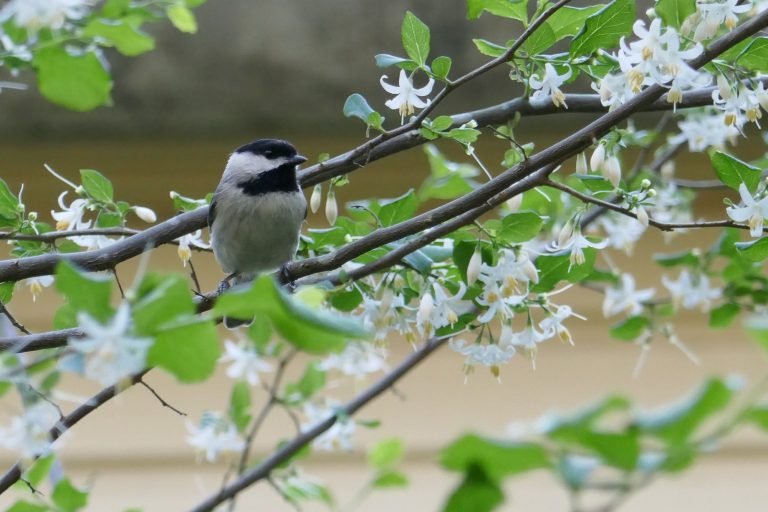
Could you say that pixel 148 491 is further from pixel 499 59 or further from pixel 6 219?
pixel 499 59

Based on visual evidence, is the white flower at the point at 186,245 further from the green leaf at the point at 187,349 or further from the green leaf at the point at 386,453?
the green leaf at the point at 187,349

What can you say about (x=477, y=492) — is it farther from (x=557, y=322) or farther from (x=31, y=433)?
(x=557, y=322)

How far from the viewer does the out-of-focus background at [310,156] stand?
2008 mm

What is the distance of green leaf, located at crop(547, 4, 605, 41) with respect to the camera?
972 millimetres

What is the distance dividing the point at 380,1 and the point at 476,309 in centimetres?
110

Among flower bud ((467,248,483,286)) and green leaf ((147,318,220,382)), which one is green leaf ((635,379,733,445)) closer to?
green leaf ((147,318,220,382))

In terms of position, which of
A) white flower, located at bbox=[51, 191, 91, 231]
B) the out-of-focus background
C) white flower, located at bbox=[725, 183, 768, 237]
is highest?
white flower, located at bbox=[725, 183, 768, 237]

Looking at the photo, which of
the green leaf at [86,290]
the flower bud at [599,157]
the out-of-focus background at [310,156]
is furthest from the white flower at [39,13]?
the out-of-focus background at [310,156]

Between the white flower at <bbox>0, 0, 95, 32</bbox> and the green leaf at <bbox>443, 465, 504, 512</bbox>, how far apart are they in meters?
0.39

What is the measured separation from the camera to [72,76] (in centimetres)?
65

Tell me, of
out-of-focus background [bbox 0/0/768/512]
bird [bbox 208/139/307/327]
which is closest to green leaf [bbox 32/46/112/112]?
bird [bbox 208/139/307/327]

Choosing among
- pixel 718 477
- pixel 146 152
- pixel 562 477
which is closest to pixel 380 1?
pixel 146 152

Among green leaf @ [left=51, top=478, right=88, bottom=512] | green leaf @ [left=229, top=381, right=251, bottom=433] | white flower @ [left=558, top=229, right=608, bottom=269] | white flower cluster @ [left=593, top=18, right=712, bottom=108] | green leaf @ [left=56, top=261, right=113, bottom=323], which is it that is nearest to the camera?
green leaf @ [left=56, top=261, right=113, bottom=323]

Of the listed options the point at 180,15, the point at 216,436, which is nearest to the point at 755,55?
the point at 180,15
